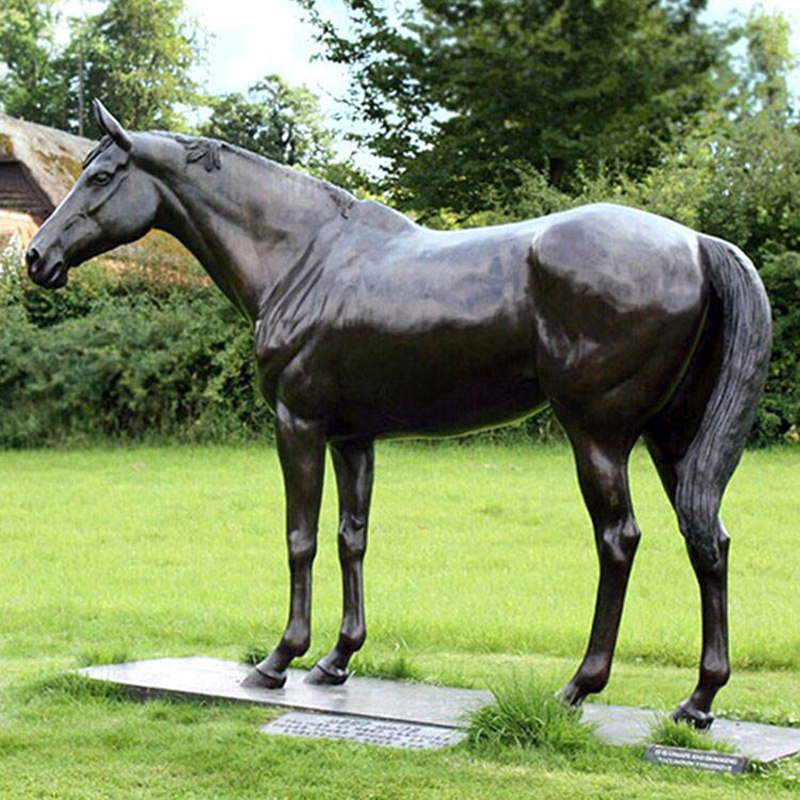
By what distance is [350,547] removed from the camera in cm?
622

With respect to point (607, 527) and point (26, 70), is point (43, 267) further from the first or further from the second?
point (26, 70)

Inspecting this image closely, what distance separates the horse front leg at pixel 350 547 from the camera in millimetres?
6207

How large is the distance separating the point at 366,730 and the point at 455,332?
1.66 m

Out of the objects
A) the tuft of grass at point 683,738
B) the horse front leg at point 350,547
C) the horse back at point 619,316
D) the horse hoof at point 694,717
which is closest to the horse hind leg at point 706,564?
the horse hoof at point 694,717

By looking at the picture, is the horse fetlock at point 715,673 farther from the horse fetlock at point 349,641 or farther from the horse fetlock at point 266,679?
the horse fetlock at point 266,679

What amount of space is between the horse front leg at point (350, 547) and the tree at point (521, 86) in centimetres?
1943

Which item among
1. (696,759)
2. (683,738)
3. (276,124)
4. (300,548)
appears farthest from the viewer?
(276,124)

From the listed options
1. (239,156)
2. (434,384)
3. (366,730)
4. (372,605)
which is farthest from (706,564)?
(372,605)

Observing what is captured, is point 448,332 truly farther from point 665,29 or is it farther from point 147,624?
point 665,29

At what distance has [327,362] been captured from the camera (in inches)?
229

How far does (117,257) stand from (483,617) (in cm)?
1446

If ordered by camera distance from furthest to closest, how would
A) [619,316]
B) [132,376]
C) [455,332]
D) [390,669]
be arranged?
[132,376] < [390,669] < [455,332] < [619,316]

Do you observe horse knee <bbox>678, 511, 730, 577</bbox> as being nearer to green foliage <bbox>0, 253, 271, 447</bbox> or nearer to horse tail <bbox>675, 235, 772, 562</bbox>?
horse tail <bbox>675, 235, 772, 562</bbox>

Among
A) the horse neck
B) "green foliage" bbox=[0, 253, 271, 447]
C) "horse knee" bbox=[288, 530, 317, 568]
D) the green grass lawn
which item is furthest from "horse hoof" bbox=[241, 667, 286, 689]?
"green foliage" bbox=[0, 253, 271, 447]
